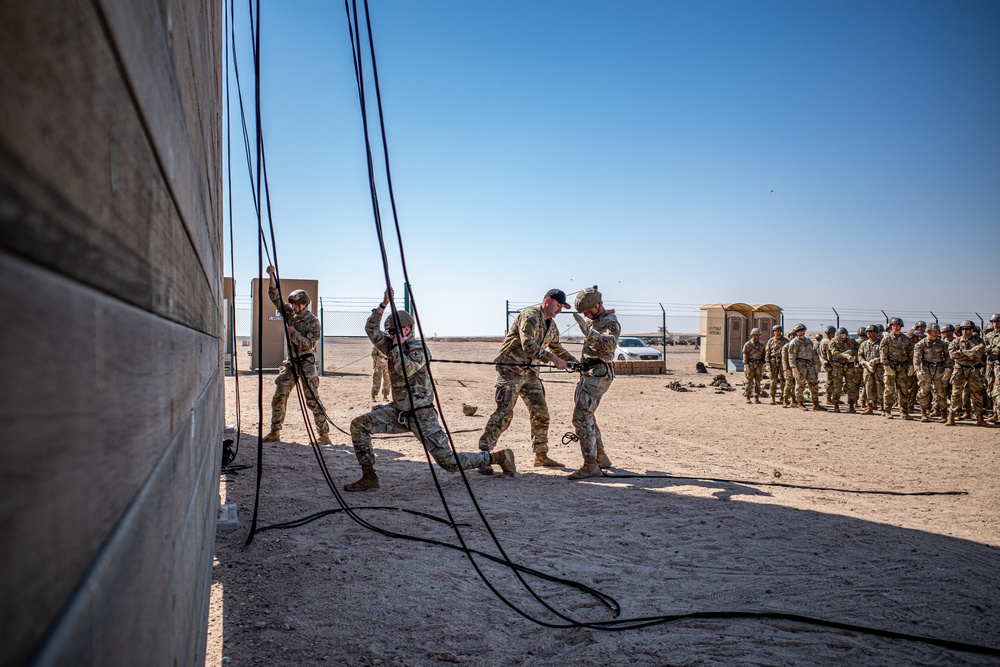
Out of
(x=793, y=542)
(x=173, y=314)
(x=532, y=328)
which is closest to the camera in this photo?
(x=173, y=314)

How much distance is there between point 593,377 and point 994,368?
10.6 m

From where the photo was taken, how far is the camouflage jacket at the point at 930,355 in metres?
13.4

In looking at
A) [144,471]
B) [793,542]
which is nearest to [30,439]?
[144,471]

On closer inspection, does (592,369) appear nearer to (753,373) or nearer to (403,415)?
(403,415)

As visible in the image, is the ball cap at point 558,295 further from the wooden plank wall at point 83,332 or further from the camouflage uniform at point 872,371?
the camouflage uniform at point 872,371

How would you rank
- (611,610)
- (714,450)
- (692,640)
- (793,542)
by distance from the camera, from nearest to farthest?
(692,640)
(611,610)
(793,542)
(714,450)

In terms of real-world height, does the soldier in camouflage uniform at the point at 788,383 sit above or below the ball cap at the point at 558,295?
below

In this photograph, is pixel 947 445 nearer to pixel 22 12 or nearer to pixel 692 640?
pixel 692 640

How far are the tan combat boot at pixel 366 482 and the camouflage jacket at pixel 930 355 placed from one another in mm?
12405

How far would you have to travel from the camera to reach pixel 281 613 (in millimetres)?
3461

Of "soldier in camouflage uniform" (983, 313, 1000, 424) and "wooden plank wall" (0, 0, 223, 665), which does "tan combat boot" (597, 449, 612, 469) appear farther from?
"soldier in camouflage uniform" (983, 313, 1000, 424)

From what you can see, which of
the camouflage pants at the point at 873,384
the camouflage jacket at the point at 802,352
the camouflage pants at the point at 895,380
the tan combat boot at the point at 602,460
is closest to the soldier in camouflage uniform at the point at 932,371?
the camouflage pants at the point at 895,380

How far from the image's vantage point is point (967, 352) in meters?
13.0

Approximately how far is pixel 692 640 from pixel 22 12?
3666 millimetres
